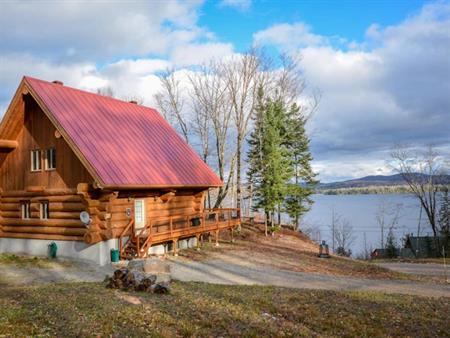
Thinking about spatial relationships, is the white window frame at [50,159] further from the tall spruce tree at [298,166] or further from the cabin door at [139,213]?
the tall spruce tree at [298,166]

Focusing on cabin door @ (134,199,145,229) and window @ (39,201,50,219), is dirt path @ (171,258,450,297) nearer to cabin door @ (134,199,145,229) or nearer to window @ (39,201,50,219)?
cabin door @ (134,199,145,229)

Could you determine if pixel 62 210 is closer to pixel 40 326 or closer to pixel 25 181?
pixel 25 181

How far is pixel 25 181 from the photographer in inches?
794

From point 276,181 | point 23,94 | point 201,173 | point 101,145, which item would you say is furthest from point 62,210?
point 276,181

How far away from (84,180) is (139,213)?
Answer: 10.7 feet

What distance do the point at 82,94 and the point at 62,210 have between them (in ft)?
20.0

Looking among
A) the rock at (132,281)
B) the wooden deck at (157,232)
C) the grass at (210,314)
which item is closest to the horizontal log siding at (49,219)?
the wooden deck at (157,232)

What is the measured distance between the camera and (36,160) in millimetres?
19844

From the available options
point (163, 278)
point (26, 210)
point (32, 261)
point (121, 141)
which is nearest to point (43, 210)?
point (26, 210)

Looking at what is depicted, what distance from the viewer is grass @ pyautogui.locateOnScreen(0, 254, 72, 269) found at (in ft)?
57.2

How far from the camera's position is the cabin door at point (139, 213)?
19.6 meters

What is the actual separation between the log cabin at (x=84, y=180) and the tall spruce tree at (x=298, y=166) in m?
16.7

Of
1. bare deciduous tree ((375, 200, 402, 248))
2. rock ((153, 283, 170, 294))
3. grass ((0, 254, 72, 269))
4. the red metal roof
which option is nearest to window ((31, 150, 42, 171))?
the red metal roof

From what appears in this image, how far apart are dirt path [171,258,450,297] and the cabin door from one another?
2438 millimetres
